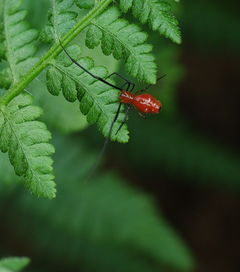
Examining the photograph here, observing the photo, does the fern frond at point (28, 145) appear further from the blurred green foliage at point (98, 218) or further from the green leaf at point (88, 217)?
the green leaf at point (88, 217)

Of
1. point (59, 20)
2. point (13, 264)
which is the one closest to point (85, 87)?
point (59, 20)

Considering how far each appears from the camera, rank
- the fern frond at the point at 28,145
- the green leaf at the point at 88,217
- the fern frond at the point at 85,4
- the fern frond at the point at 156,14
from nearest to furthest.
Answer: the fern frond at the point at 28,145 < the fern frond at the point at 156,14 < the fern frond at the point at 85,4 < the green leaf at the point at 88,217

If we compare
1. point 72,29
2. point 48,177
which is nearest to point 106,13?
point 72,29

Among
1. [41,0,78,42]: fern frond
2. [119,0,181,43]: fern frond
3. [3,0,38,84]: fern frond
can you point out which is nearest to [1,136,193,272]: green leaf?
[3,0,38,84]: fern frond

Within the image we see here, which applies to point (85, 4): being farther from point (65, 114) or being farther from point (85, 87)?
point (65, 114)

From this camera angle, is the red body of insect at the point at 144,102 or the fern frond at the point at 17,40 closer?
the fern frond at the point at 17,40

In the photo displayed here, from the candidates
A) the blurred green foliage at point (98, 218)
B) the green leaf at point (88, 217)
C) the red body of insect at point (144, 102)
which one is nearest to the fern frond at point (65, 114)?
the red body of insect at point (144, 102)

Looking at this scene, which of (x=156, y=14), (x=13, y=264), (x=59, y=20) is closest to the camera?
(x=13, y=264)
